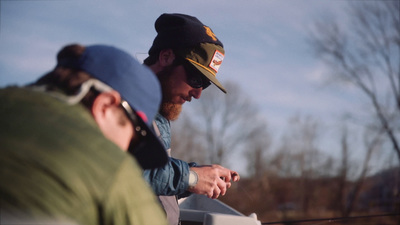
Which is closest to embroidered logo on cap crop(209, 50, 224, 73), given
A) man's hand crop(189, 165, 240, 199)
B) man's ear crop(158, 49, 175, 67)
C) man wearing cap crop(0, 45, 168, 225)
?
man's ear crop(158, 49, 175, 67)

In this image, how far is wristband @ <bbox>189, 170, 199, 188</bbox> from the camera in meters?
2.31

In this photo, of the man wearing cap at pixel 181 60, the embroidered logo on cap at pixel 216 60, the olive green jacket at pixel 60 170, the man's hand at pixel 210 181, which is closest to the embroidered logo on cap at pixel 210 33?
the man wearing cap at pixel 181 60

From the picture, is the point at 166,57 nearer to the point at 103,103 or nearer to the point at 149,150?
the point at 149,150

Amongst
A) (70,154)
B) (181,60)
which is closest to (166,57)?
(181,60)

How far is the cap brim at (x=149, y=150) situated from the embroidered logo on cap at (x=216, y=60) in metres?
1.47

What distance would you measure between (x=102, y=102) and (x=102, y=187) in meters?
0.33

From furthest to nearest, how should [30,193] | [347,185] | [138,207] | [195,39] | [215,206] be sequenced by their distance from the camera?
[347,185] < [215,206] < [195,39] < [138,207] < [30,193]

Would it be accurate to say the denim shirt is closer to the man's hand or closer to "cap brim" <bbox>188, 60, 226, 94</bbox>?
the man's hand

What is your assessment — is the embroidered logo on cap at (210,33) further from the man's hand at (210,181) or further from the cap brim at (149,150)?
the cap brim at (149,150)

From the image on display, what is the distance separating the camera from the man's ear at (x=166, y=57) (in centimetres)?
302

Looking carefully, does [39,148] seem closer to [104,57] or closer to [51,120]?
[51,120]

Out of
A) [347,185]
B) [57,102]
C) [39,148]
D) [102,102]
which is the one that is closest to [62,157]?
[39,148]

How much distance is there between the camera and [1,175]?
89cm

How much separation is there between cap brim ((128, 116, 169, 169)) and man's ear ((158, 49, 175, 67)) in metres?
1.49
